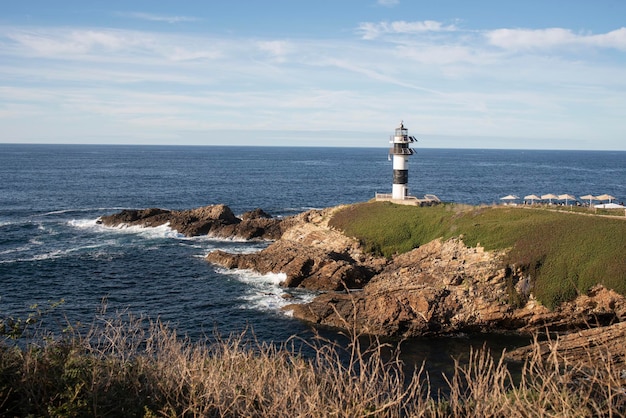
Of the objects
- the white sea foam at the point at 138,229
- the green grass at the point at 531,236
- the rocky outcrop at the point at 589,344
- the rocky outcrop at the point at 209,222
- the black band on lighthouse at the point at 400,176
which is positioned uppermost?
the black band on lighthouse at the point at 400,176

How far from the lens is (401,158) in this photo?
173ft

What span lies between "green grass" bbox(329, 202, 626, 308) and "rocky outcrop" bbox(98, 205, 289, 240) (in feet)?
31.2

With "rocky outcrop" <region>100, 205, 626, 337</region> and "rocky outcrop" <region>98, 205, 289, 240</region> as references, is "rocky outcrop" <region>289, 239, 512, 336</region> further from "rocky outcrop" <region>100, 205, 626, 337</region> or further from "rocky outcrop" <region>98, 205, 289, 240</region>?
"rocky outcrop" <region>98, 205, 289, 240</region>

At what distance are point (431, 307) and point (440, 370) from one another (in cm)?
527

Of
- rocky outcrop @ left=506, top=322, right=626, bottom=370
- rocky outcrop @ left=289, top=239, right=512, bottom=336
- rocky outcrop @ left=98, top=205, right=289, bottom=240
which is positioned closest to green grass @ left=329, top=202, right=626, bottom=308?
rocky outcrop @ left=289, top=239, right=512, bottom=336

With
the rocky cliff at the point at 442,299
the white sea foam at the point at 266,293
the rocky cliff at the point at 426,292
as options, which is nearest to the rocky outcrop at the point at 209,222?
the rocky cliff at the point at 426,292

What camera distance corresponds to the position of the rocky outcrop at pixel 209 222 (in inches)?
2170

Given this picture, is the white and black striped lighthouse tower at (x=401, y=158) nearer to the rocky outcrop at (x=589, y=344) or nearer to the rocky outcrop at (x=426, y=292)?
the rocky outcrop at (x=426, y=292)

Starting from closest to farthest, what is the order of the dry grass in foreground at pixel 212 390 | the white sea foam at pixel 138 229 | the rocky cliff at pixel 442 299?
the dry grass in foreground at pixel 212 390 < the rocky cliff at pixel 442 299 < the white sea foam at pixel 138 229

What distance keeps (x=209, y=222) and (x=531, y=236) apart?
111ft

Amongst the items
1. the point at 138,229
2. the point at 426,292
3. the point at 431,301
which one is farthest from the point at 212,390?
the point at 138,229

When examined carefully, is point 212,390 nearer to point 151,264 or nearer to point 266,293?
point 266,293

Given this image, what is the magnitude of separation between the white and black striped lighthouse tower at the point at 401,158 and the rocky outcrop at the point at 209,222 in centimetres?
1189

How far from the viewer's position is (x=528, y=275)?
3177 centimetres
